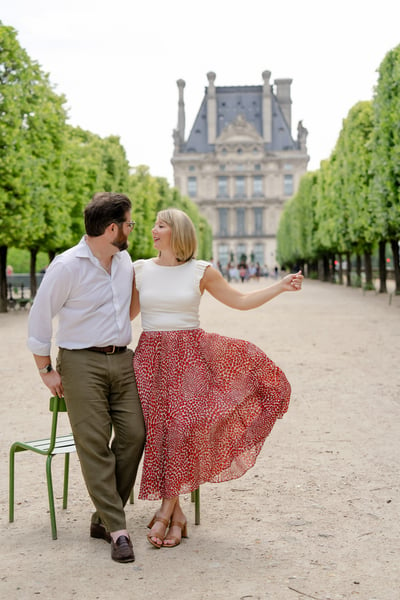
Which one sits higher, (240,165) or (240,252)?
(240,165)

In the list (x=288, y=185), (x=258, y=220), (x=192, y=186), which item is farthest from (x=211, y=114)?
(x=258, y=220)

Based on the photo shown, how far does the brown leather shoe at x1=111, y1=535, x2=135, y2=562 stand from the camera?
3.66 metres

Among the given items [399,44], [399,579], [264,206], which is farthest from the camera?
[264,206]

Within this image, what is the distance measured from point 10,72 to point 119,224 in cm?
1843

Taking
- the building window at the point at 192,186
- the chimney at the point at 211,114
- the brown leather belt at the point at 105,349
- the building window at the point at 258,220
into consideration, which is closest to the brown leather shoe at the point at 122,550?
the brown leather belt at the point at 105,349

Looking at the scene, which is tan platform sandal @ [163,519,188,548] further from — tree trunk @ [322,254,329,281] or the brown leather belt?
tree trunk @ [322,254,329,281]

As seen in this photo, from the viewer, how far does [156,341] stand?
13.2 feet

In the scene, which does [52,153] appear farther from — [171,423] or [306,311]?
[171,423]

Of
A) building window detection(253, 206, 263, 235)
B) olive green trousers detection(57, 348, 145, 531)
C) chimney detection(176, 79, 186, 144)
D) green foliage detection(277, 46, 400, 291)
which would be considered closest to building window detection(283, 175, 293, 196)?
building window detection(253, 206, 263, 235)

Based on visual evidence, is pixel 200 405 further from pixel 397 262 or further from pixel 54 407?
pixel 397 262

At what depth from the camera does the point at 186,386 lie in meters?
3.98

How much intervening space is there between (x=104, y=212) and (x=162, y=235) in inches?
12.7

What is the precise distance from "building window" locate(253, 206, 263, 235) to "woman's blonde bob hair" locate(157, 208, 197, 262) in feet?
359

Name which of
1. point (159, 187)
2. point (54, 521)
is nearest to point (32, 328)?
point (54, 521)
